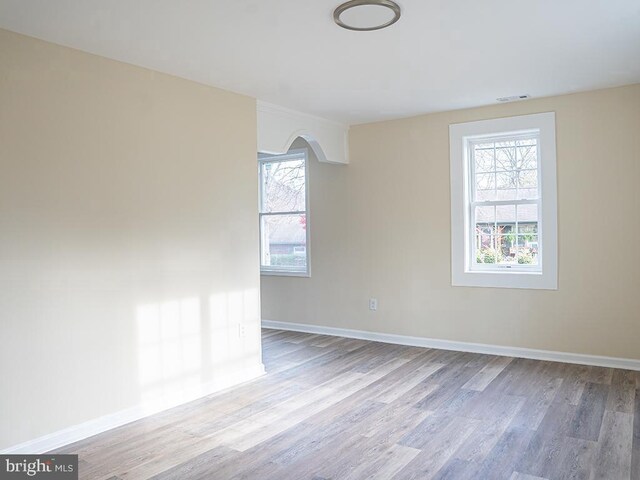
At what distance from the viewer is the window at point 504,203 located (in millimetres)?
4762

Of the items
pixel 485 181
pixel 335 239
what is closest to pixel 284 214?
pixel 335 239

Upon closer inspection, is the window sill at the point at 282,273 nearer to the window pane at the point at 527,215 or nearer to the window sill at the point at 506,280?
the window sill at the point at 506,280

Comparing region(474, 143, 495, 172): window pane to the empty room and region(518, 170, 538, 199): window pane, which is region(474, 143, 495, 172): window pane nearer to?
the empty room

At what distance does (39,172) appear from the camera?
3014 mm

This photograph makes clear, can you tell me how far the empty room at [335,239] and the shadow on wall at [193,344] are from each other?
0.08ft

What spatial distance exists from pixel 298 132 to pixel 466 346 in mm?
2726

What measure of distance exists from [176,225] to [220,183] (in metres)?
0.57

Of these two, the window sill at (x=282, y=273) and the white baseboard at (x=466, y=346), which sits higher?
the window sill at (x=282, y=273)

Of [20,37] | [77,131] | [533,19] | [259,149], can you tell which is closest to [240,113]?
[259,149]

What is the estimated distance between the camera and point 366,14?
2.78 m

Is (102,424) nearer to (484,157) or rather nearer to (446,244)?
(446,244)

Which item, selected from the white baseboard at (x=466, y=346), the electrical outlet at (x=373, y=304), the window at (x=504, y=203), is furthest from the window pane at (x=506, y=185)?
the electrical outlet at (x=373, y=304)
